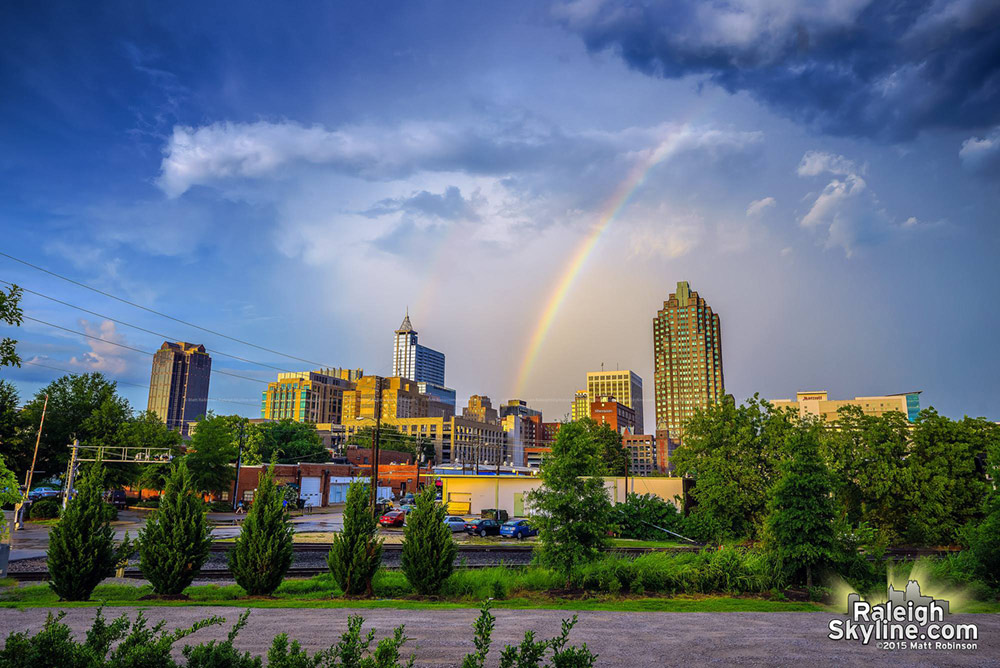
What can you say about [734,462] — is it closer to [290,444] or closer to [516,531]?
[516,531]

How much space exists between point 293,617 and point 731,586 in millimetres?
13568

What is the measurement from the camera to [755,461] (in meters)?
41.4

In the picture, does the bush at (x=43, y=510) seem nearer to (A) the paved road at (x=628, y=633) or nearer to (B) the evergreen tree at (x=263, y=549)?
(B) the evergreen tree at (x=263, y=549)

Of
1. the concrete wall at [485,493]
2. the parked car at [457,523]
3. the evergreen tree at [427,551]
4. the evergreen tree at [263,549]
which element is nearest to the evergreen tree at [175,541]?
the evergreen tree at [263,549]

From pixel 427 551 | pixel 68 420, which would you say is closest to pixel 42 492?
pixel 68 420

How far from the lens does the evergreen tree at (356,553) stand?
19.7 m

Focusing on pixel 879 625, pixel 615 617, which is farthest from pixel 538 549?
pixel 879 625

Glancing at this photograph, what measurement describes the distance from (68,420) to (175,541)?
2201 inches

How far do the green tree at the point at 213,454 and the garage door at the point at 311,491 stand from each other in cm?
1159

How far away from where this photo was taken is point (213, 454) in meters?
65.0

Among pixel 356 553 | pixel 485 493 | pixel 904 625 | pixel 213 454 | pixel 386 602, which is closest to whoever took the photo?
pixel 904 625

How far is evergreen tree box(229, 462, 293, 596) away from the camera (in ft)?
63.2

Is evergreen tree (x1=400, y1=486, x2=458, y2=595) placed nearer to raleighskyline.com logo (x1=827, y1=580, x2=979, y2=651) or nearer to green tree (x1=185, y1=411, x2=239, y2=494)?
raleighskyline.com logo (x1=827, y1=580, x2=979, y2=651)

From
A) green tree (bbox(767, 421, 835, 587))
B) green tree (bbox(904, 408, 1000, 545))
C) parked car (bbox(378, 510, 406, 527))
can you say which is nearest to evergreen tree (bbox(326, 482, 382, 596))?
green tree (bbox(767, 421, 835, 587))
